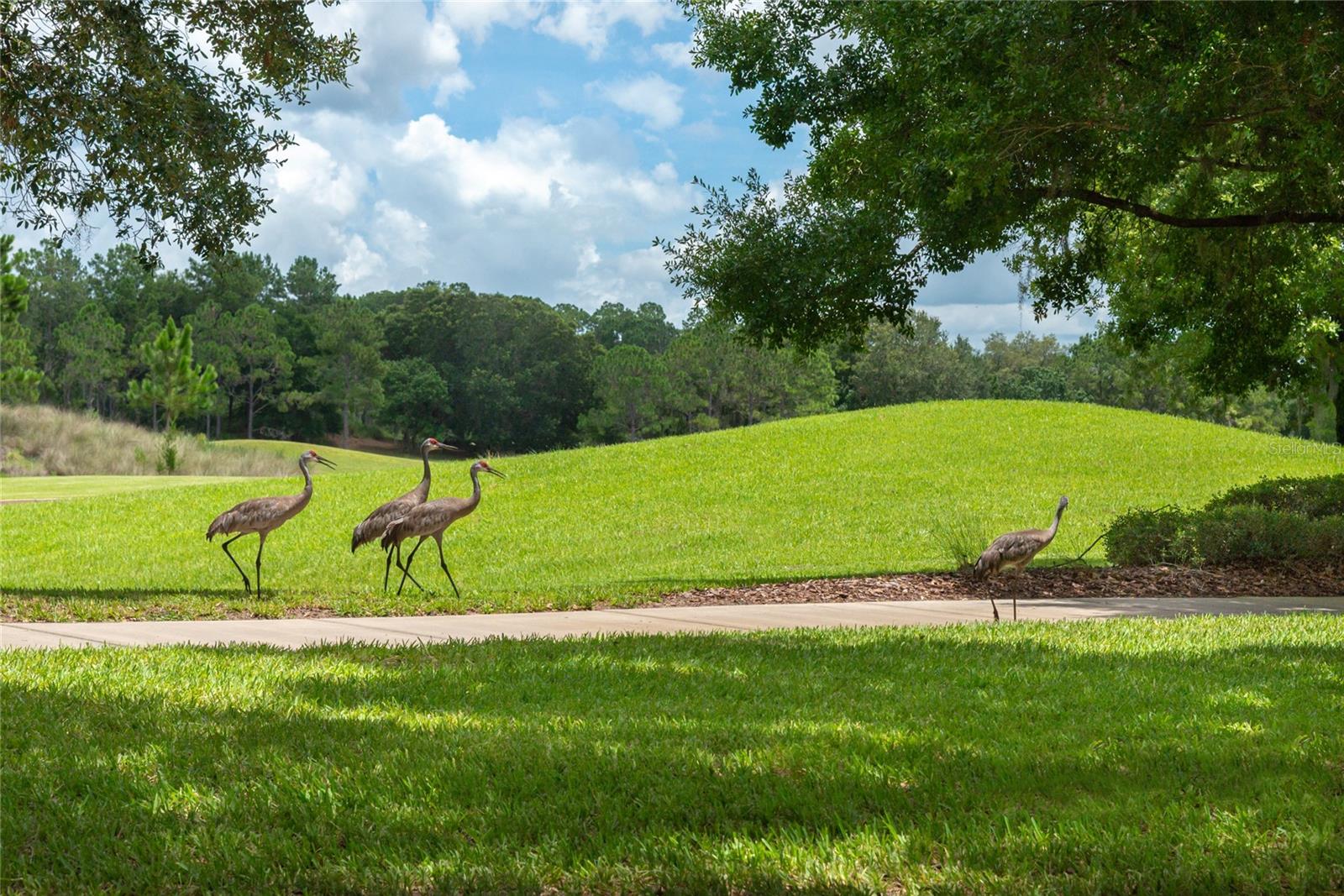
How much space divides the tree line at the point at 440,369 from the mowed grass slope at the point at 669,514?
40.9 metres

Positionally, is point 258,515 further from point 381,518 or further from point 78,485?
point 78,485

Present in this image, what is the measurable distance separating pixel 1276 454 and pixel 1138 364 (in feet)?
47.3

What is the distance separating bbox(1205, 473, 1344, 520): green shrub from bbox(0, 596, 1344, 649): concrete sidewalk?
12.8ft

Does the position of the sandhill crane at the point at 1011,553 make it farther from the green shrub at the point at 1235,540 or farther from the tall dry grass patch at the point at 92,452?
the tall dry grass patch at the point at 92,452

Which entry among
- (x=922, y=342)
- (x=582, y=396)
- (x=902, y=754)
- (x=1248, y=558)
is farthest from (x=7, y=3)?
(x=922, y=342)

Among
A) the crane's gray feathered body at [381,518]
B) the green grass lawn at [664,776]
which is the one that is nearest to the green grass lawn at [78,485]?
the crane's gray feathered body at [381,518]

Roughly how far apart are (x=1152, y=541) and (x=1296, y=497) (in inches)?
139

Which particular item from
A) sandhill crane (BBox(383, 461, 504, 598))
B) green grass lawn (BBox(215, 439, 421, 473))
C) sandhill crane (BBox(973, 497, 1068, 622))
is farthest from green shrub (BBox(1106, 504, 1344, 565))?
green grass lawn (BBox(215, 439, 421, 473))

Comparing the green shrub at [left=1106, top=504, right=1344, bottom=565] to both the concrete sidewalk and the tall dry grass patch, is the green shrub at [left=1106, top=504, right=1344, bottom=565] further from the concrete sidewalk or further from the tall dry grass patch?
the tall dry grass patch

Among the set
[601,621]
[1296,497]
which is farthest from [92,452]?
[1296,497]

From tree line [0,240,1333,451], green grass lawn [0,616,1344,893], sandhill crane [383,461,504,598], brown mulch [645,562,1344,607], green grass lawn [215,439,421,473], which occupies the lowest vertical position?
green grass lawn [0,616,1344,893]

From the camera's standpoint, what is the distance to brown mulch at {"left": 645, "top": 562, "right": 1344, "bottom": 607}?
14.1 m

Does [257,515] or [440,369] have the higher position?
[440,369]

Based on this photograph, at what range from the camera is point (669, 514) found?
23047mm
